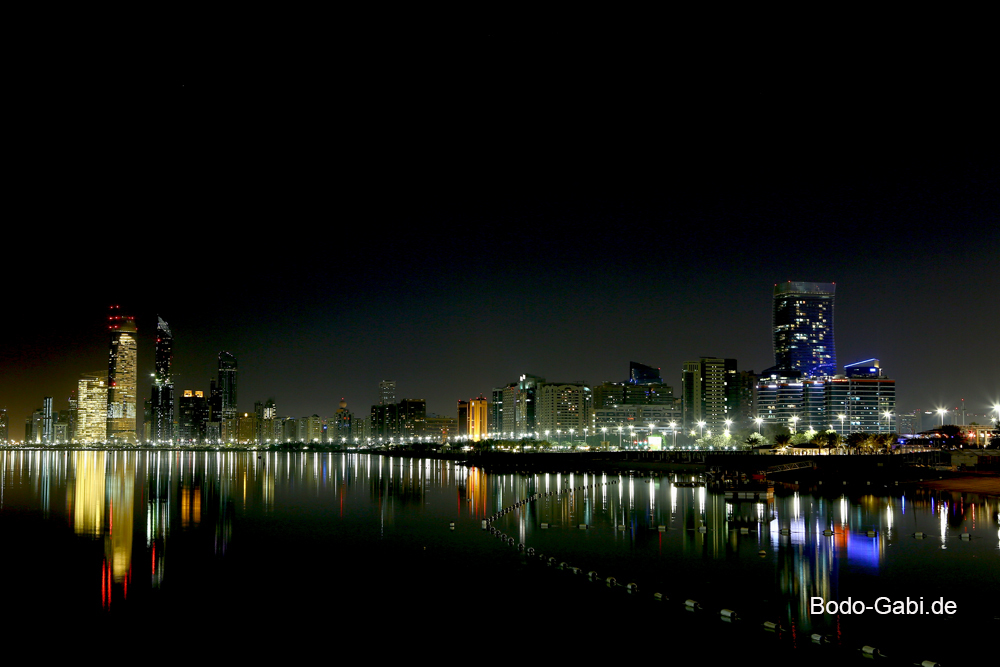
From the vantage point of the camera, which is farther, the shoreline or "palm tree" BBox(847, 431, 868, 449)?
"palm tree" BBox(847, 431, 868, 449)

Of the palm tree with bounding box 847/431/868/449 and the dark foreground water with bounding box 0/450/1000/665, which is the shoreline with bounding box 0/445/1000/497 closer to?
the palm tree with bounding box 847/431/868/449

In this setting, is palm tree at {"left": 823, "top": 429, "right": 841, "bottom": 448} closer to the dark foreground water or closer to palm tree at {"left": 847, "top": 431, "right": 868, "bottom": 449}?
palm tree at {"left": 847, "top": 431, "right": 868, "bottom": 449}

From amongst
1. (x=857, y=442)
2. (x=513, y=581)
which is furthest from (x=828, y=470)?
(x=513, y=581)

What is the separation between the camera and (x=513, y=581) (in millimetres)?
26375

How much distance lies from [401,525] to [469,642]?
23554 millimetres

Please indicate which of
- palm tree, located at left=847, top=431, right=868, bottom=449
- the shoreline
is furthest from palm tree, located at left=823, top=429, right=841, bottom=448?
the shoreline

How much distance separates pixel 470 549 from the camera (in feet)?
110

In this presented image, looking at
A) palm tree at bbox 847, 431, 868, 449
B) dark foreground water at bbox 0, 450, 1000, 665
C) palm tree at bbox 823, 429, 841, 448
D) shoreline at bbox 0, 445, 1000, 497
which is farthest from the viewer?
palm tree at bbox 823, 429, 841, 448

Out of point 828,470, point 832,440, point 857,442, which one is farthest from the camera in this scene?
point 832,440

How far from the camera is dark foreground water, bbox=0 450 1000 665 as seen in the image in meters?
19.4

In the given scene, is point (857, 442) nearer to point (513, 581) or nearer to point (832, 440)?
point (832, 440)

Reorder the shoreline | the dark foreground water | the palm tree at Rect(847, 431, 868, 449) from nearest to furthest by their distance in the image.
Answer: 1. the dark foreground water
2. the shoreline
3. the palm tree at Rect(847, 431, 868, 449)

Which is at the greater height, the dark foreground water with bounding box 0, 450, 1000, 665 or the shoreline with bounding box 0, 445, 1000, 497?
the dark foreground water with bounding box 0, 450, 1000, 665

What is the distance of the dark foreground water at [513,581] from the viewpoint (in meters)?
19.4
